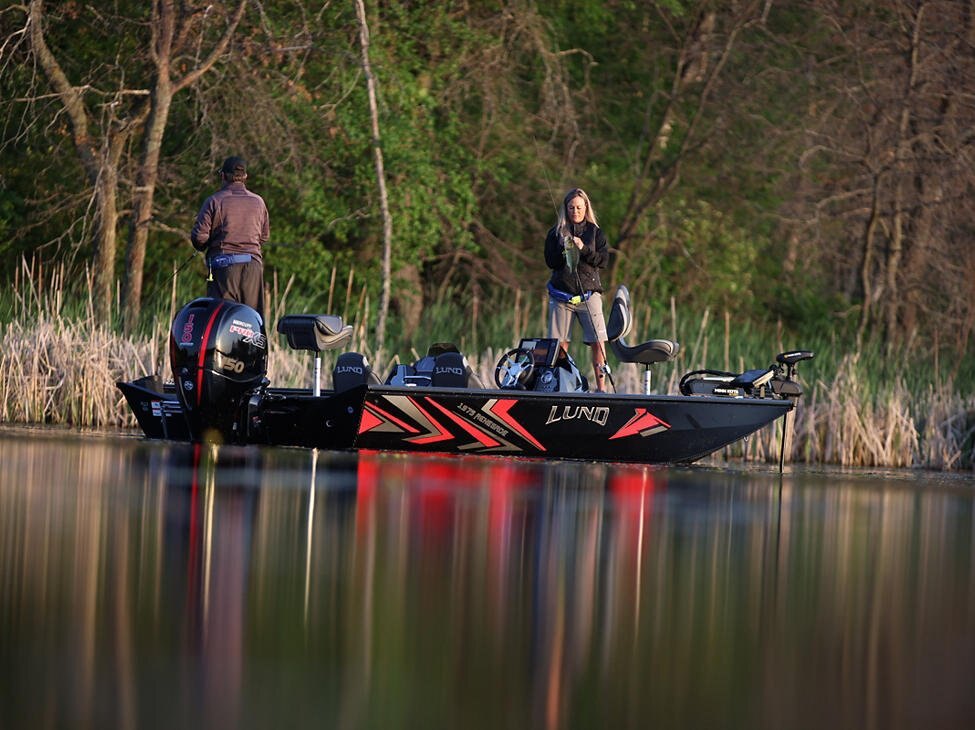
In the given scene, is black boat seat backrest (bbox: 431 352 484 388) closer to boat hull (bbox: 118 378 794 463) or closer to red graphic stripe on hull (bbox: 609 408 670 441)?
boat hull (bbox: 118 378 794 463)

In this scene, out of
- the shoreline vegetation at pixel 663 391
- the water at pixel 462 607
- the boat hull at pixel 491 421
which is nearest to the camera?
the water at pixel 462 607

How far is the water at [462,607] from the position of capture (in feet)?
14.7

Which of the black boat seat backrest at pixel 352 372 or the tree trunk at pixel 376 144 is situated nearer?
the black boat seat backrest at pixel 352 372

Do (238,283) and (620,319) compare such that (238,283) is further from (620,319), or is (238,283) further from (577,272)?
(620,319)

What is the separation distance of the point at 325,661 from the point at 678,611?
159 cm

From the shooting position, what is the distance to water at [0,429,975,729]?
4480 mm

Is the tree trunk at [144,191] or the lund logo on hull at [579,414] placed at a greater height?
the tree trunk at [144,191]

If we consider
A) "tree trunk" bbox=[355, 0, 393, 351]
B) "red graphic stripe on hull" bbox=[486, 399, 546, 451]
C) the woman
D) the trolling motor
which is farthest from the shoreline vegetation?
"tree trunk" bbox=[355, 0, 393, 351]

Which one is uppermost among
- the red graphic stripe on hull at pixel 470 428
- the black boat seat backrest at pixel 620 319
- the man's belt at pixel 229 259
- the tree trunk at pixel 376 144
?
the tree trunk at pixel 376 144

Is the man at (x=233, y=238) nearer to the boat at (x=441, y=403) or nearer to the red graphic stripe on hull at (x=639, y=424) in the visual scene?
the boat at (x=441, y=403)

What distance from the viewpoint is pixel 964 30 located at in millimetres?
26656

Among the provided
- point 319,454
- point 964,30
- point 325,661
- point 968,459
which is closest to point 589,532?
point 325,661

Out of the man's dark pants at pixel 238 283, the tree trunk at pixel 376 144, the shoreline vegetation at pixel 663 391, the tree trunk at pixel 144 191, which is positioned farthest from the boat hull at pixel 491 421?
the tree trunk at pixel 144 191

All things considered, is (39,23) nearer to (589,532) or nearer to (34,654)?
(589,532)
